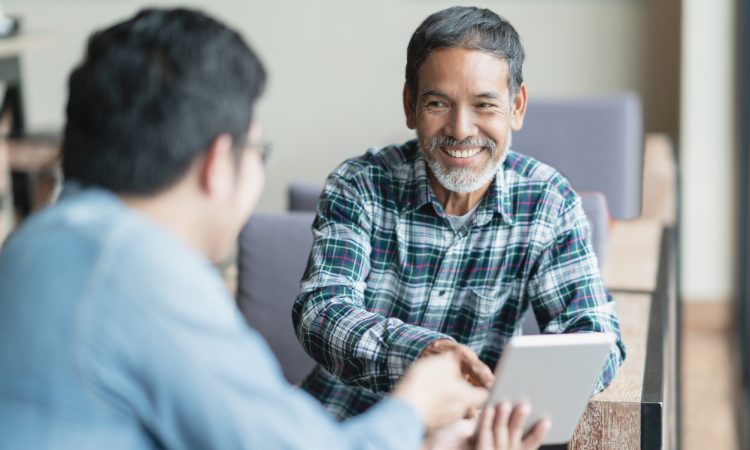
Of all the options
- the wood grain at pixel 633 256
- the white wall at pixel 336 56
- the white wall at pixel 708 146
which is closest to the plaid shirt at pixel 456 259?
the wood grain at pixel 633 256

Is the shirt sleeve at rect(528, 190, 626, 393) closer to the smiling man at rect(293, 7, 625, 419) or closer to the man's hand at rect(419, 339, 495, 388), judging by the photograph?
the smiling man at rect(293, 7, 625, 419)

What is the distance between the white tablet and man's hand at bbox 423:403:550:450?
0.01 m

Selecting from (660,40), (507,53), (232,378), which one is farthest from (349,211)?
(660,40)

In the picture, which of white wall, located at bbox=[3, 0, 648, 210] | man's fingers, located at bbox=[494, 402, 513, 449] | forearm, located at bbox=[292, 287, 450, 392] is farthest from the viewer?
white wall, located at bbox=[3, 0, 648, 210]

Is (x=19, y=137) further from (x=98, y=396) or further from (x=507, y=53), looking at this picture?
(x=98, y=396)

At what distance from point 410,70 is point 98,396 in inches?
36.5

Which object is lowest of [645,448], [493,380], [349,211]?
[645,448]

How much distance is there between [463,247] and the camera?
Result: 5.65 ft

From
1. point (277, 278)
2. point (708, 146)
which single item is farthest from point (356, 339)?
point (708, 146)

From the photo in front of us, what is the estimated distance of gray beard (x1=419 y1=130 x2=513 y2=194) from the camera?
169cm

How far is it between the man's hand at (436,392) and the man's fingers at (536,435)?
13 centimetres

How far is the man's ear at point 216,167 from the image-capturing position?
3.43 ft

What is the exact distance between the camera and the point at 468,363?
1.41 meters

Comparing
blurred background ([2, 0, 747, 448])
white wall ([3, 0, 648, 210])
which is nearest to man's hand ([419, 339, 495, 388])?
blurred background ([2, 0, 747, 448])
